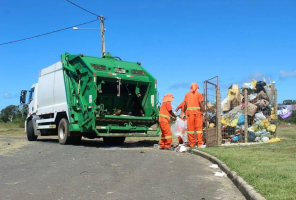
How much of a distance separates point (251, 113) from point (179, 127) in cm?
261

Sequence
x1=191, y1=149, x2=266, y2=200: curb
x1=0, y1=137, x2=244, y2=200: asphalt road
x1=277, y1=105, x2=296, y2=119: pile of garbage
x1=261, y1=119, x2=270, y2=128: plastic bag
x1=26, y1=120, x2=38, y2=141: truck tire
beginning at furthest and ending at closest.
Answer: x1=277, y1=105, x2=296, y2=119: pile of garbage, x1=26, y1=120, x2=38, y2=141: truck tire, x1=261, y1=119, x2=270, y2=128: plastic bag, x1=0, y1=137, x2=244, y2=200: asphalt road, x1=191, y1=149, x2=266, y2=200: curb

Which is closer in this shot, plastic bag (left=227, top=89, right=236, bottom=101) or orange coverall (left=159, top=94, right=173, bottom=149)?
orange coverall (left=159, top=94, right=173, bottom=149)

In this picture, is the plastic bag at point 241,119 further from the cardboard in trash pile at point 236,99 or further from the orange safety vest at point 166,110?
the orange safety vest at point 166,110

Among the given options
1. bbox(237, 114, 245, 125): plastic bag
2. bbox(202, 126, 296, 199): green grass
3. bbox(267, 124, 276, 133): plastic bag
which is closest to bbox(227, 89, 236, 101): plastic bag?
bbox(237, 114, 245, 125): plastic bag

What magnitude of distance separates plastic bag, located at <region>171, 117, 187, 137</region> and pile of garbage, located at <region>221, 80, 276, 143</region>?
1343 mm

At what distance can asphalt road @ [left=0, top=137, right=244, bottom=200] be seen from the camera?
211 inches

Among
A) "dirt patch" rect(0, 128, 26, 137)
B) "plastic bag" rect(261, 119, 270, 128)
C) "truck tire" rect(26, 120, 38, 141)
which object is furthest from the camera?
"dirt patch" rect(0, 128, 26, 137)

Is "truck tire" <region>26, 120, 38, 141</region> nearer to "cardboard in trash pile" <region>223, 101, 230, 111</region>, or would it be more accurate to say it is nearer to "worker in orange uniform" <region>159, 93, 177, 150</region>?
"worker in orange uniform" <region>159, 93, 177, 150</region>

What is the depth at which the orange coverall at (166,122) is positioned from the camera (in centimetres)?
1204

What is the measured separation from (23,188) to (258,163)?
431 centimetres

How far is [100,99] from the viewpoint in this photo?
13109mm

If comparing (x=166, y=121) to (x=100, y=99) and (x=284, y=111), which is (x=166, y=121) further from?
(x=284, y=111)

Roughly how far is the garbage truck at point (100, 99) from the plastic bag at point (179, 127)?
0.64m

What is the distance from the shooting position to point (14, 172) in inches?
287
